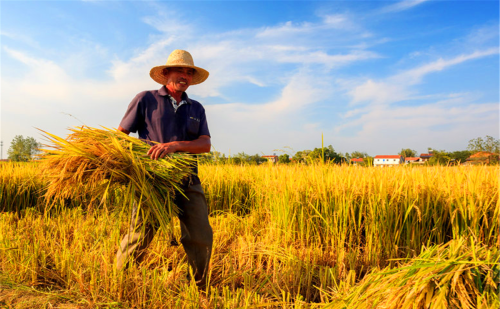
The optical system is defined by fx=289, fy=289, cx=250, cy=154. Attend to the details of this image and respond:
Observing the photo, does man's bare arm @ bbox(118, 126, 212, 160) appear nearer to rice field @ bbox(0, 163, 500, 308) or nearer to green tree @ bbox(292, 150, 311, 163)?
rice field @ bbox(0, 163, 500, 308)

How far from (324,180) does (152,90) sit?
1881 mm

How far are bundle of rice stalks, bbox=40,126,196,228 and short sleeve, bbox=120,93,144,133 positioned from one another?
1.07 feet

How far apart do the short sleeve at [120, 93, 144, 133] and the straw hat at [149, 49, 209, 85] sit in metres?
0.36

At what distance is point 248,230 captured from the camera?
3.48 metres

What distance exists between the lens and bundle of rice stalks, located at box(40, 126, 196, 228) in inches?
68.7

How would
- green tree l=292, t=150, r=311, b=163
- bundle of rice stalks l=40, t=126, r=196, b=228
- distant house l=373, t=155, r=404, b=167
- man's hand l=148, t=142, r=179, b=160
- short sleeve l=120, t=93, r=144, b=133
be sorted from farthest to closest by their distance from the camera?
distant house l=373, t=155, r=404, b=167, green tree l=292, t=150, r=311, b=163, short sleeve l=120, t=93, r=144, b=133, man's hand l=148, t=142, r=179, b=160, bundle of rice stalks l=40, t=126, r=196, b=228

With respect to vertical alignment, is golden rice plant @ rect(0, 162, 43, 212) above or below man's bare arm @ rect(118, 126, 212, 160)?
below

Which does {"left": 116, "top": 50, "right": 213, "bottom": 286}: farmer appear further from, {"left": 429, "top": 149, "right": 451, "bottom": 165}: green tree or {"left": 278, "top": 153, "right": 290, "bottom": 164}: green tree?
{"left": 429, "top": 149, "right": 451, "bottom": 165}: green tree

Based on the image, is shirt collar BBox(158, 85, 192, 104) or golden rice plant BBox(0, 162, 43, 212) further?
golden rice plant BBox(0, 162, 43, 212)

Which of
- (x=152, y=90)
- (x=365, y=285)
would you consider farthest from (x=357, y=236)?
(x=152, y=90)

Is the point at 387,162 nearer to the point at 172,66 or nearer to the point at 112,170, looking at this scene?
the point at 172,66

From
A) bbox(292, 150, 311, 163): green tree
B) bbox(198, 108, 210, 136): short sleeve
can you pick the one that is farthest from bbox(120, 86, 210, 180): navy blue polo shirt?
bbox(292, 150, 311, 163): green tree

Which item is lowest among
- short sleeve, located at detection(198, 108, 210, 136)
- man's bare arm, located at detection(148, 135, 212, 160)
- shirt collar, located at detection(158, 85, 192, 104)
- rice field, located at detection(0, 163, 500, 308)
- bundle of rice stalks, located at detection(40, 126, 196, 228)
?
rice field, located at detection(0, 163, 500, 308)

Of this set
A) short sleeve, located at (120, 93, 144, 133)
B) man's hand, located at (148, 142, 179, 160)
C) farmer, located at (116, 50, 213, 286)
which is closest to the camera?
man's hand, located at (148, 142, 179, 160)
